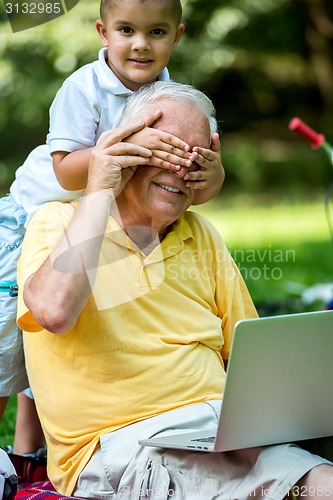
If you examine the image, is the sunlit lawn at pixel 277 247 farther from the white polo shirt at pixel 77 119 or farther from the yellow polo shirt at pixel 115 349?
the yellow polo shirt at pixel 115 349

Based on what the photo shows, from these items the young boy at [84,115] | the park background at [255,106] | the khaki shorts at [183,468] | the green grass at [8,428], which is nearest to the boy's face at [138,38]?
the young boy at [84,115]

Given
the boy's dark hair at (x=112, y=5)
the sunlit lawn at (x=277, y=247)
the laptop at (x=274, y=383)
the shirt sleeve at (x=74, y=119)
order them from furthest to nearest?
1. the sunlit lawn at (x=277, y=247)
2. the boy's dark hair at (x=112, y=5)
3. the shirt sleeve at (x=74, y=119)
4. the laptop at (x=274, y=383)

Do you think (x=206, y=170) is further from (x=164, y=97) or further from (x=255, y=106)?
(x=255, y=106)

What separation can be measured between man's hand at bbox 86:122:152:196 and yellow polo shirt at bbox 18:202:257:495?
0.44ft

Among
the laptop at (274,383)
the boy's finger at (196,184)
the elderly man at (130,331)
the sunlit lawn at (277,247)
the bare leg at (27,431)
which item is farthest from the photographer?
the sunlit lawn at (277,247)

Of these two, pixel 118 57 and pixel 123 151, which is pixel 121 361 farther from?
pixel 118 57

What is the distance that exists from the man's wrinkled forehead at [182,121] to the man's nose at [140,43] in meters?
0.26

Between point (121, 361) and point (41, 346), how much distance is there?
19 centimetres

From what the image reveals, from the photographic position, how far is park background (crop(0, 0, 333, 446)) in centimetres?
616

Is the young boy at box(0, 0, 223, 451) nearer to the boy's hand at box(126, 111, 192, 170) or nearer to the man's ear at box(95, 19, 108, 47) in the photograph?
the man's ear at box(95, 19, 108, 47)

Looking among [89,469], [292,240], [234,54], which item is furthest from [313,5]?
[89,469]

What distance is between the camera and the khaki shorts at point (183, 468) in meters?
1.72

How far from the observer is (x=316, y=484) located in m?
1.67

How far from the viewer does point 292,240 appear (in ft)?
22.0
